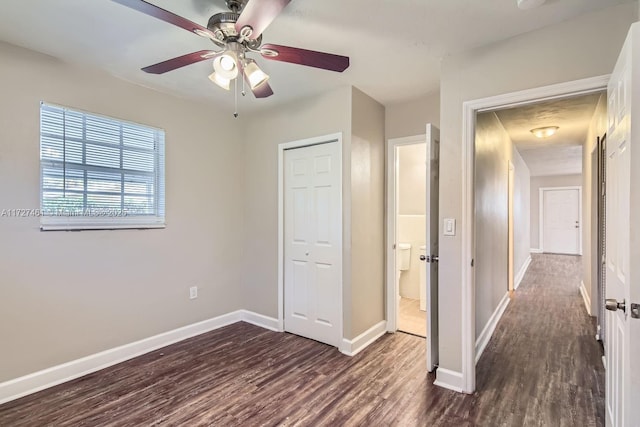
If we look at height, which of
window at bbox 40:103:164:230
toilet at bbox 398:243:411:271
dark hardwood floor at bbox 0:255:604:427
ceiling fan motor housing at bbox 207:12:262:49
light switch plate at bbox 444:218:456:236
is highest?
ceiling fan motor housing at bbox 207:12:262:49

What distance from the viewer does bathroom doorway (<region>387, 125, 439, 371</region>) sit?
8.34ft

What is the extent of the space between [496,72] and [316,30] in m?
1.25

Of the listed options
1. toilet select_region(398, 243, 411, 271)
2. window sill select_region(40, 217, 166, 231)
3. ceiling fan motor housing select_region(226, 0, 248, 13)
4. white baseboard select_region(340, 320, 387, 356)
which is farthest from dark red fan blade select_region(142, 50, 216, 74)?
toilet select_region(398, 243, 411, 271)

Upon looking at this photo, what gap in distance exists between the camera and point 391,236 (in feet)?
11.1

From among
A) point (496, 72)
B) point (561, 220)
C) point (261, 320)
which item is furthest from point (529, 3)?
point (561, 220)

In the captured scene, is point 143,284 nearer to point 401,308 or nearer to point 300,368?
point 300,368

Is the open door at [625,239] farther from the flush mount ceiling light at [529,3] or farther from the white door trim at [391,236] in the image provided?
the white door trim at [391,236]

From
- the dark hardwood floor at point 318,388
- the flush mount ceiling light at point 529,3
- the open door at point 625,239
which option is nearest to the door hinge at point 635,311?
the open door at point 625,239

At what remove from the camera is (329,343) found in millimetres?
3092

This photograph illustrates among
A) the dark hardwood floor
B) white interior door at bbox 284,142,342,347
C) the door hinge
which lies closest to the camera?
the door hinge

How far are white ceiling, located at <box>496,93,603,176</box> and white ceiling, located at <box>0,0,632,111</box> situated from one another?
650mm

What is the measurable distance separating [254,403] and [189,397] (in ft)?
1.55

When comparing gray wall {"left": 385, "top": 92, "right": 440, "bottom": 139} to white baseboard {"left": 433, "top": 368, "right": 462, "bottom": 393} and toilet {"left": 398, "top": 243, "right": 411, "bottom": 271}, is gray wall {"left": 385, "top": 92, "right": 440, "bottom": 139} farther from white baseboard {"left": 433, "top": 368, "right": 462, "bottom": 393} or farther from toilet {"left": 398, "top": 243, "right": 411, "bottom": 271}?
white baseboard {"left": 433, "top": 368, "right": 462, "bottom": 393}

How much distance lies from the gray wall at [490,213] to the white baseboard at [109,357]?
219cm
